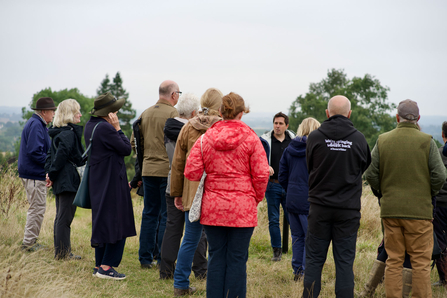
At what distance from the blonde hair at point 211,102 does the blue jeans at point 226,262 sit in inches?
46.8

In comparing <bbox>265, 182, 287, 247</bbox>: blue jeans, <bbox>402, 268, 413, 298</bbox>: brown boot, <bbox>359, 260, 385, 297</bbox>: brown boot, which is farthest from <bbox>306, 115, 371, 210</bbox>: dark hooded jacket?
<bbox>265, 182, 287, 247</bbox>: blue jeans

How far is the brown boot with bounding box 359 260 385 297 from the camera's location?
13.6 ft

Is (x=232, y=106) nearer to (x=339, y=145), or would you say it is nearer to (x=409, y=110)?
(x=339, y=145)

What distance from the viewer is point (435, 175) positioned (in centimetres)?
369

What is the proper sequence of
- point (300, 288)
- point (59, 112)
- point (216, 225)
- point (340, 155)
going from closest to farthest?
point (216, 225)
point (340, 155)
point (300, 288)
point (59, 112)

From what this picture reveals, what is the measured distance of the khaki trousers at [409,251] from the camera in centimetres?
374

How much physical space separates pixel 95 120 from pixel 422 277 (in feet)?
12.2

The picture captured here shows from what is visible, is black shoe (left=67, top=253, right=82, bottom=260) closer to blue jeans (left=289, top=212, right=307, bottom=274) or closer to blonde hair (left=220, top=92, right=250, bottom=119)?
blue jeans (left=289, top=212, right=307, bottom=274)

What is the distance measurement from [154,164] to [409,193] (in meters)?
2.83

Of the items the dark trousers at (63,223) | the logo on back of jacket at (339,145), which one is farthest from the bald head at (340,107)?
the dark trousers at (63,223)

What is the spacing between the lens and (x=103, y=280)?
4.43 m

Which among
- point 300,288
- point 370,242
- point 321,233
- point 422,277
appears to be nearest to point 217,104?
point 321,233

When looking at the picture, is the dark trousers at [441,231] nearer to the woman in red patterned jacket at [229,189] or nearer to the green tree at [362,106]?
A: the woman in red patterned jacket at [229,189]

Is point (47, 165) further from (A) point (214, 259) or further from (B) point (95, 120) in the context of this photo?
(A) point (214, 259)
